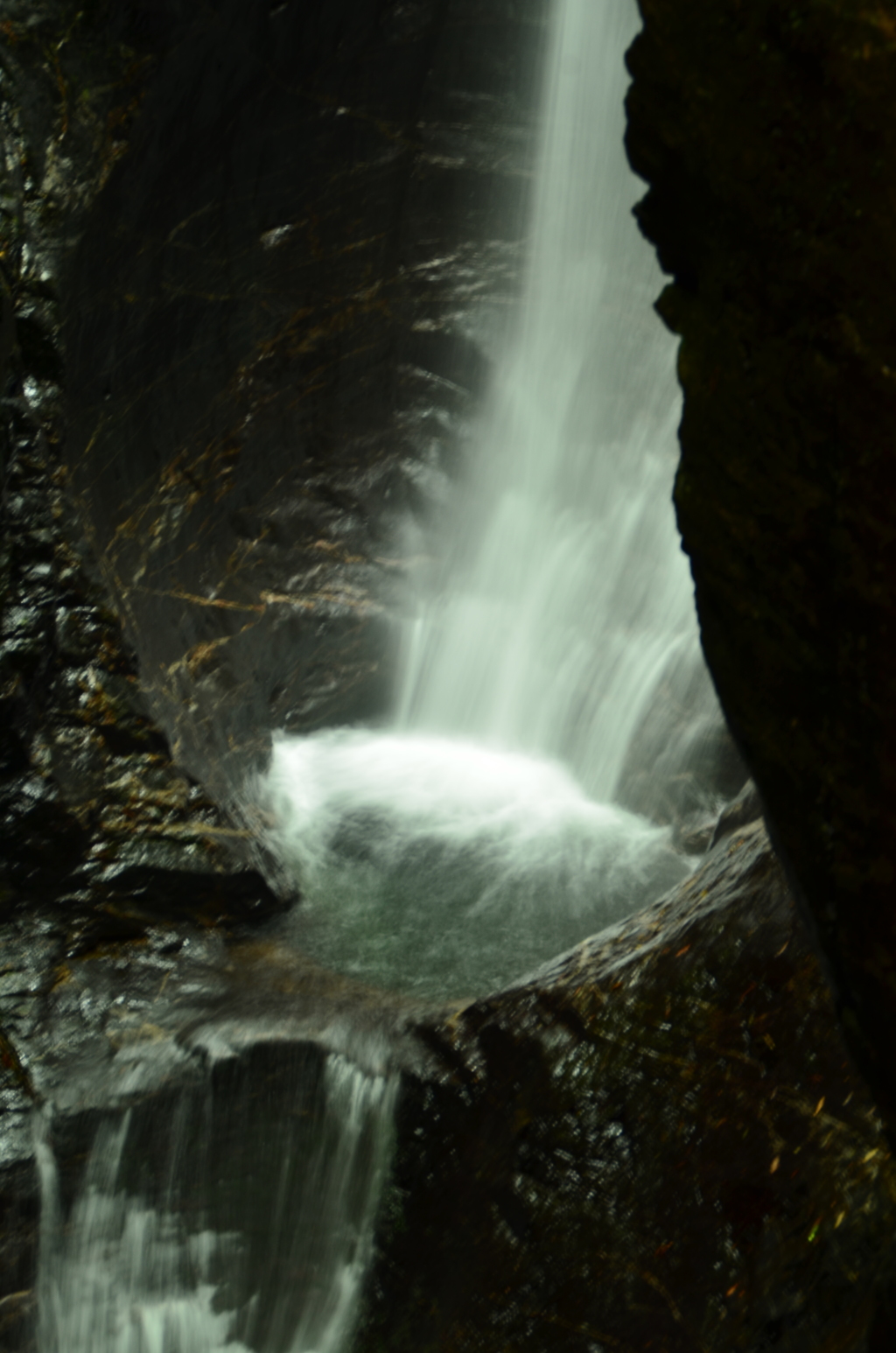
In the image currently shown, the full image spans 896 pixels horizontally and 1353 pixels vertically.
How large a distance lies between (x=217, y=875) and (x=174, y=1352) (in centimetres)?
178

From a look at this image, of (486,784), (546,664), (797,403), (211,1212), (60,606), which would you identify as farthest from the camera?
(546,664)

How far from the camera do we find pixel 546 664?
7156 mm

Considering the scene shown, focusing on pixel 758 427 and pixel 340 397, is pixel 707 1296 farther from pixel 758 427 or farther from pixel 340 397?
pixel 340 397

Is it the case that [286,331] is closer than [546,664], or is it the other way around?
[286,331]

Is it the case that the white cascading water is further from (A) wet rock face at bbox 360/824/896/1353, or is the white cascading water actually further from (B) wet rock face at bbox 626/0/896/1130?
(B) wet rock face at bbox 626/0/896/1130

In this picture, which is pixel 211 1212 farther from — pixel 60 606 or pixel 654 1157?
pixel 60 606

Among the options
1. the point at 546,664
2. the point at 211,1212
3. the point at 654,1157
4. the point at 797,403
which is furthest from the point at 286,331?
the point at 797,403

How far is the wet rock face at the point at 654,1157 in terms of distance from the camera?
2.49m

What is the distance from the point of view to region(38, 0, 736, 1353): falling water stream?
357 cm

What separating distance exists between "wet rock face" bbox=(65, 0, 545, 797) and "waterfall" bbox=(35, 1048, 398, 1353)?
70.1 inches

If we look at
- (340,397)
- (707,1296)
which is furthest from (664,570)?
(707,1296)

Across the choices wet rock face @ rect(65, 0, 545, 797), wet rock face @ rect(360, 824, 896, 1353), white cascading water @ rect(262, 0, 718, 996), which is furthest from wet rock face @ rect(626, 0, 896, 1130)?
wet rock face @ rect(65, 0, 545, 797)

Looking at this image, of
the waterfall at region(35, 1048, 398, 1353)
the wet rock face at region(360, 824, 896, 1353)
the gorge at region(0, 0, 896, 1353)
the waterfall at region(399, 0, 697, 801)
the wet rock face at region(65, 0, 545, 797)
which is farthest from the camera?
the waterfall at region(399, 0, 697, 801)

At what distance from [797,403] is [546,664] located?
591 cm
